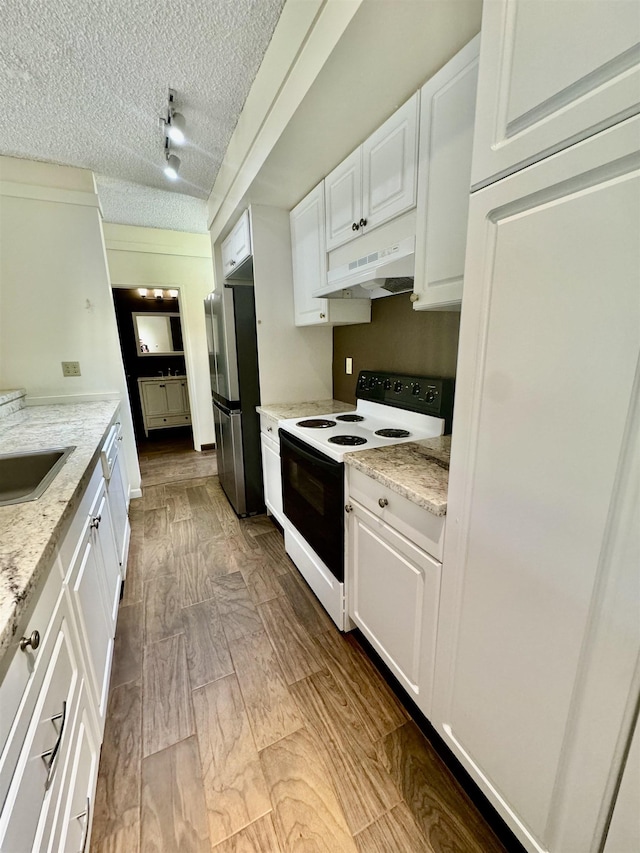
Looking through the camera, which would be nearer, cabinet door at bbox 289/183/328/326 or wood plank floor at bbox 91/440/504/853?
wood plank floor at bbox 91/440/504/853

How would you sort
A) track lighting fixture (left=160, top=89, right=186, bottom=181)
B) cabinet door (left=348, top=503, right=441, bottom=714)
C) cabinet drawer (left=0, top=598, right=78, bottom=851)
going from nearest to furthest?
cabinet drawer (left=0, top=598, right=78, bottom=851)
cabinet door (left=348, top=503, right=441, bottom=714)
track lighting fixture (left=160, top=89, right=186, bottom=181)

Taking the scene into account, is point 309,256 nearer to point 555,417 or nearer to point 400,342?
point 400,342

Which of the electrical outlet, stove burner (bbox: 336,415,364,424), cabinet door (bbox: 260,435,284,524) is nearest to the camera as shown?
stove burner (bbox: 336,415,364,424)

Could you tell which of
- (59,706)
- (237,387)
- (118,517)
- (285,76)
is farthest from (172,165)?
(59,706)

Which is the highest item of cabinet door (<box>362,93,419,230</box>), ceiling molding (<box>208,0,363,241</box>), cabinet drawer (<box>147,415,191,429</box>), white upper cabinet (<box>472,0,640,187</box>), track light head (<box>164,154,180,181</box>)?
track light head (<box>164,154,180,181</box>)

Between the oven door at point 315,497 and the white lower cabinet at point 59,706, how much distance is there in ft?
2.95

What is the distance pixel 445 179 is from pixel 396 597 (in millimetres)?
1433

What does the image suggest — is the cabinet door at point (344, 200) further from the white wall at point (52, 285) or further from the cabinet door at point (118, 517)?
the white wall at point (52, 285)

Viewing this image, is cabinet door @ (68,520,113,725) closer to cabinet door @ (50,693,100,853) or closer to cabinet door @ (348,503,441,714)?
cabinet door @ (50,693,100,853)

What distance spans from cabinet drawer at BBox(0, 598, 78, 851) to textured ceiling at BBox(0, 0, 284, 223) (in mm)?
2122

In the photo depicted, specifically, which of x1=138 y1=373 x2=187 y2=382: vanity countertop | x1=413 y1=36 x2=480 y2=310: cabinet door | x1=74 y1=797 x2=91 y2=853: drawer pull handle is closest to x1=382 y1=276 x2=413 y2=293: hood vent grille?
x1=413 y1=36 x2=480 y2=310: cabinet door

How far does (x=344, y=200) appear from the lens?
1.65m

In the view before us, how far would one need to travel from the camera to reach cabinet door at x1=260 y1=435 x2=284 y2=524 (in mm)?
2230

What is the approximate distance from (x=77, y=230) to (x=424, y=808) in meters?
3.75
